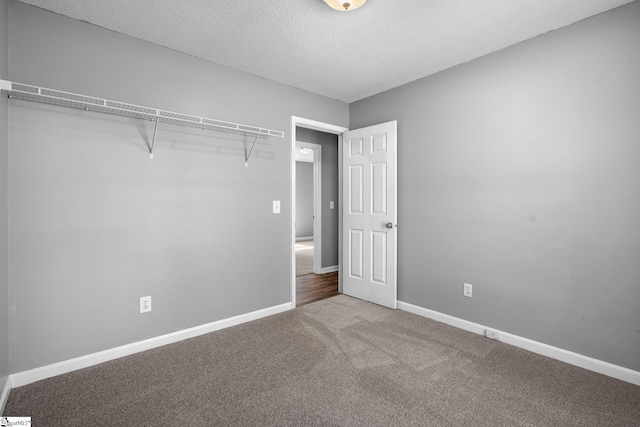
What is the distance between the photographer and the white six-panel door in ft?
11.0

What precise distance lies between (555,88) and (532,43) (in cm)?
43

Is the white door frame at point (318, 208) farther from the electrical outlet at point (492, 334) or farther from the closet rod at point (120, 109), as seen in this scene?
the electrical outlet at point (492, 334)

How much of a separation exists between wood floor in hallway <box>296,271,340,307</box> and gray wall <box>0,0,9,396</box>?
2385 mm

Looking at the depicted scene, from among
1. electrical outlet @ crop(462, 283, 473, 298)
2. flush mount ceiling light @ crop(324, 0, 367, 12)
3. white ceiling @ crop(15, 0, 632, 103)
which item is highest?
white ceiling @ crop(15, 0, 632, 103)

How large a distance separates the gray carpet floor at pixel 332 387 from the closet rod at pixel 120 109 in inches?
72.7

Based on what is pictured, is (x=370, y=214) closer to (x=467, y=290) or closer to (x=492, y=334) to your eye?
(x=467, y=290)

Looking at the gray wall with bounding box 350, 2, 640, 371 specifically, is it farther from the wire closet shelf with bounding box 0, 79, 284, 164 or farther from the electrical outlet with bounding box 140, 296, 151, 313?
the electrical outlet with bounding box 140, 296, 151, 313

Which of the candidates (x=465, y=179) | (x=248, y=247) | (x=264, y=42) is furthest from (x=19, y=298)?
(x=465, y=179)

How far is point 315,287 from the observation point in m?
4.23

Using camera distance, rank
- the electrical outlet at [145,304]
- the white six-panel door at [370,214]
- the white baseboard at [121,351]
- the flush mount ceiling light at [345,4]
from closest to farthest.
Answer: the flush mount ceiling light at [345,4], the white baseboard at [121,351], the electrical outlet at [145,304], the white six-panel door at [370,214]

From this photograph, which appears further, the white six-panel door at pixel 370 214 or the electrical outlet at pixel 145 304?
the white six-panel door at pixel 370 214

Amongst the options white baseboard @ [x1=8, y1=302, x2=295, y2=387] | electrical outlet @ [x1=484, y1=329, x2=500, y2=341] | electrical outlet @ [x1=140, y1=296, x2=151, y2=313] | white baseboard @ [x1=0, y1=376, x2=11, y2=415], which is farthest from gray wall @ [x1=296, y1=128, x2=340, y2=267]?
white baseboard @ [x1=0, y1=376, x2=11, y2=415]

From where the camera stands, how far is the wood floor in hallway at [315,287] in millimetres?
3752

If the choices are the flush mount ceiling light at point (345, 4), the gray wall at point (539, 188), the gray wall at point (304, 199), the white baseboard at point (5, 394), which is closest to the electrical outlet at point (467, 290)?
the gray wall at point (539, 188)
